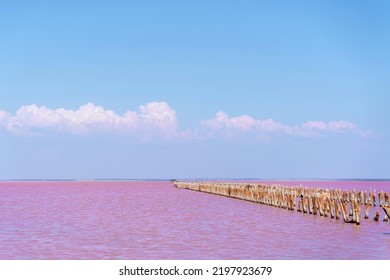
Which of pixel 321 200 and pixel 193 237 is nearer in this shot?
pixel 193 237

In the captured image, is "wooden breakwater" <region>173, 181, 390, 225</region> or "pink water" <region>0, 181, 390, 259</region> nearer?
"pink water" <region>0, 181, 390, 259</region>

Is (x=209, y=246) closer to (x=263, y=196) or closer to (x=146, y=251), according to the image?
(x=146, y=251)

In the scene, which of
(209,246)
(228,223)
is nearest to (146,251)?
(209,246)

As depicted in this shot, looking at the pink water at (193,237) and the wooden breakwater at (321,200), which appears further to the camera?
the wooden breakwater at (321,200)

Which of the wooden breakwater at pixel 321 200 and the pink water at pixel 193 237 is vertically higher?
the wooden breakwater at pixel 321 200

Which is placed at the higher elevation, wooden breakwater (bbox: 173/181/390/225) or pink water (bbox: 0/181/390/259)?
wooden breakwater (bbox: 173/181/390/225)

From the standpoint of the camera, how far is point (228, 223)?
105 feet

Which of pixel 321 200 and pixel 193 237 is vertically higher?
pixel 321 200
